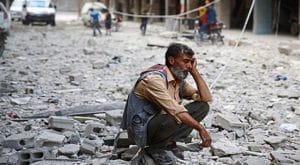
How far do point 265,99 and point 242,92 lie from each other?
75cm

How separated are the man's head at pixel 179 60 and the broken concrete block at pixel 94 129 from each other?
2479 mm

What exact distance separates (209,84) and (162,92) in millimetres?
6913

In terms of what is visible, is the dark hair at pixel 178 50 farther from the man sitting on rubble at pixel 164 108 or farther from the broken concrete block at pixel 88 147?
the broken concrete block at pixel 88 147

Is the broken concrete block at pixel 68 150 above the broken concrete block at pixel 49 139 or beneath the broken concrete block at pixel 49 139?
beneath

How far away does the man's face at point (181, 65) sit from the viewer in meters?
4.25

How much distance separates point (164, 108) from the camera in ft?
13.1

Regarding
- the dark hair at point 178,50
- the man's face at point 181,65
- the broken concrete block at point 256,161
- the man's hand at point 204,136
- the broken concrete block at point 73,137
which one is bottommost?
the broken concrete block at point 256,161

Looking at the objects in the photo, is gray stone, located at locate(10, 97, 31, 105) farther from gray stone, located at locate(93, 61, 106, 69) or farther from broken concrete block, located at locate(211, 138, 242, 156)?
gray stone, located at locate(93, 61, 106, 69)

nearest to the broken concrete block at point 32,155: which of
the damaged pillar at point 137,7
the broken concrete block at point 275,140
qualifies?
the broken concrete block at point 275,140

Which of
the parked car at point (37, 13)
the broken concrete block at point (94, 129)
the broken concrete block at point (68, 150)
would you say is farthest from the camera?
the parked car at point (37, 13)

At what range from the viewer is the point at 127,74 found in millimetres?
12312

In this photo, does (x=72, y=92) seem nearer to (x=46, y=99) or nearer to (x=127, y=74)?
(x=46, y=99)

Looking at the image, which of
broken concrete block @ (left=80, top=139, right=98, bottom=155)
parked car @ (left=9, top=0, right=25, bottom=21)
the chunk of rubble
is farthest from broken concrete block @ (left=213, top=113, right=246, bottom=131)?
parked car @ (left=9, top=0, right=25, bottom=21)

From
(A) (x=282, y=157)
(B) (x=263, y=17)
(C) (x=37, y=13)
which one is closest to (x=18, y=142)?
(A) (x=282, y=157)
